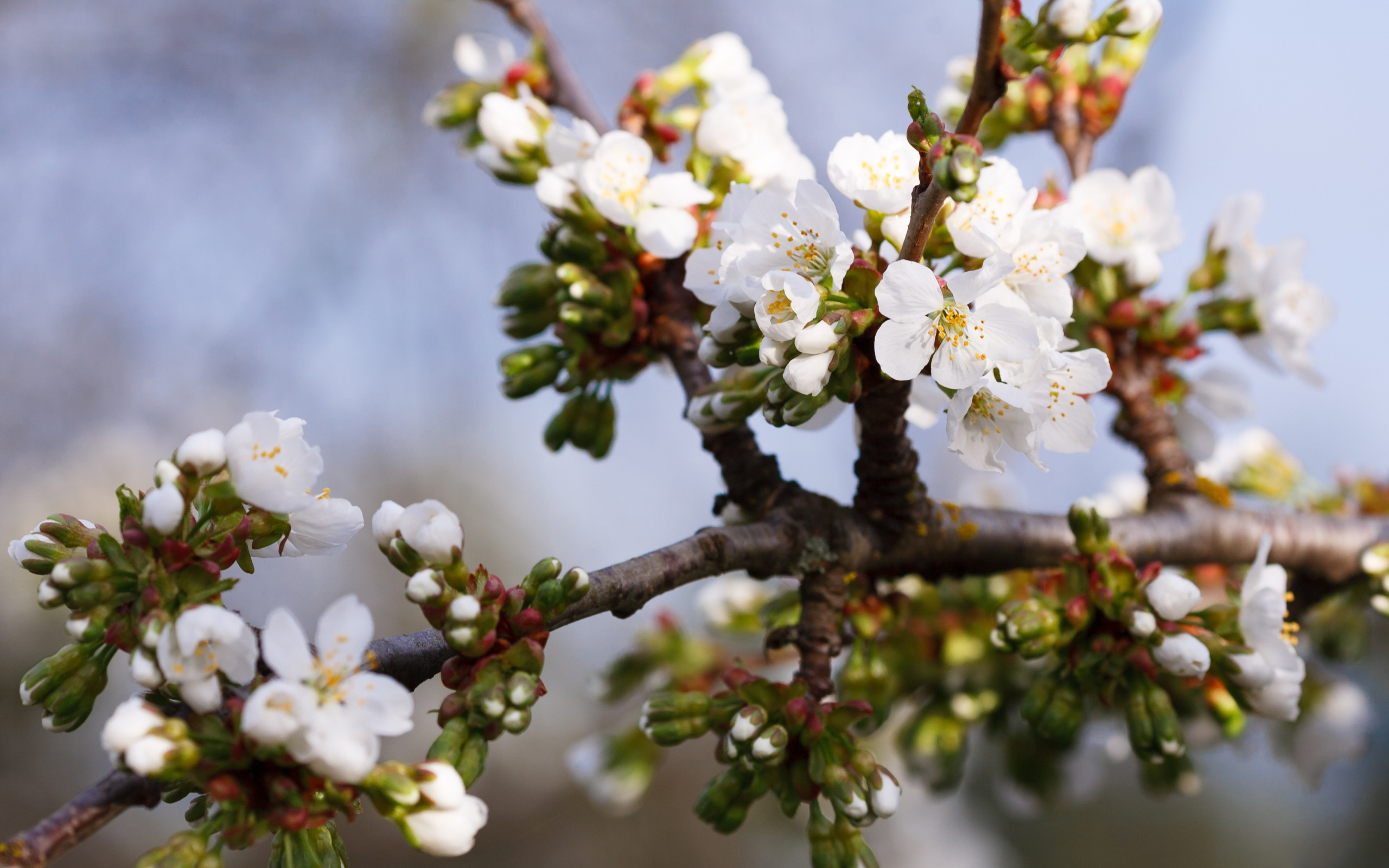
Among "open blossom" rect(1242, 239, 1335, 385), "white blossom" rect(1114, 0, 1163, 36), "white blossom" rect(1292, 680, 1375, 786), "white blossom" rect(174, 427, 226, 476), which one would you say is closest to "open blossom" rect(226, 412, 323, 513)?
"white blossom" rect(174, 427, 226, 476)

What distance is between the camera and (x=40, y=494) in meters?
2.91

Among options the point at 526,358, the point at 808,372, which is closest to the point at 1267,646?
the point at 808,372

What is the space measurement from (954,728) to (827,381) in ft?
3.77

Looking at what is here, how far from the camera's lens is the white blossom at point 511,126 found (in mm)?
1503

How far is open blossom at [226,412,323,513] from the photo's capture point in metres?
0.95

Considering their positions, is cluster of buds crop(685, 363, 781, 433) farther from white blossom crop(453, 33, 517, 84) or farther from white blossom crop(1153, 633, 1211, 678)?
white blossom crop(453, 33, 517, 84)

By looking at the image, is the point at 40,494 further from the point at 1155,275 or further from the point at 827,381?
the point at 1155,275

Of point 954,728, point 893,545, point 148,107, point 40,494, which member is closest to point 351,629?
point 893,545

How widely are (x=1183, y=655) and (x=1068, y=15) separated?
842 millimetres

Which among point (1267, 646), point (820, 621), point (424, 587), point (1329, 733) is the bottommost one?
point (1329, 733)

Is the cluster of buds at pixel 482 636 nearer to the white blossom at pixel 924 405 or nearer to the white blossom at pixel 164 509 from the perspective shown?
the white blossom at pixel 164 509

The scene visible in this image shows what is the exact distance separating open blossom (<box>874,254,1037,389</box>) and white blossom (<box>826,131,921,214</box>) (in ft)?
0.56

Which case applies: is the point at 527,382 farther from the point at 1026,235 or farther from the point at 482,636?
the point at 1026,235

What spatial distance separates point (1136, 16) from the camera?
1.00m
